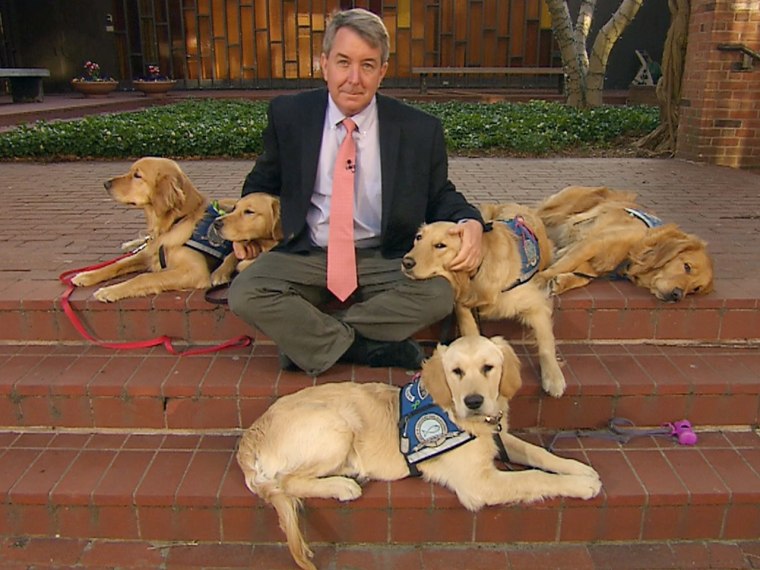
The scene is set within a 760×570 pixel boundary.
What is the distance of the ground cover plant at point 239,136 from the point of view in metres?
9.53

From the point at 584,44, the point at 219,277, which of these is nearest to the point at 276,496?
the point at 219,277

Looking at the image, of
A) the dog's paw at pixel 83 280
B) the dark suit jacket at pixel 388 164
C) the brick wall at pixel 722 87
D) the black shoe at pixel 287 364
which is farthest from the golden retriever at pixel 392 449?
the brick wall at pixel 722 87

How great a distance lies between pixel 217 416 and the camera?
3477 mm

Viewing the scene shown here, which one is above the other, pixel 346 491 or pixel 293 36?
pixel 293 36

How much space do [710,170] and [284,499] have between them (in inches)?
291

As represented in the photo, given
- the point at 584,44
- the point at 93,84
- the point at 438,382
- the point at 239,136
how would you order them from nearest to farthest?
the point at 438,382, the point at 239,136, the point at 584,44, the point at 93,84

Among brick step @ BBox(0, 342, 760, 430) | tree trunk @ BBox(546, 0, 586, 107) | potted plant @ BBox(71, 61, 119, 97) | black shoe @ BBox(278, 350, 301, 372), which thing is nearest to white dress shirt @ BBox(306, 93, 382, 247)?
black shoe @ BBox(278, 350, 301, 372)

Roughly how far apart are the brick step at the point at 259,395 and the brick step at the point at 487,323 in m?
0.30

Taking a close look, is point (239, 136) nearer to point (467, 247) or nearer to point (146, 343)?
point (146, 343)

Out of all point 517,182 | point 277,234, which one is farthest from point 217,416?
point 517,182

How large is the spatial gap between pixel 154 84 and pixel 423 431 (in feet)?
56.4

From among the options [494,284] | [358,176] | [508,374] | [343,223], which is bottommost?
[508,374]

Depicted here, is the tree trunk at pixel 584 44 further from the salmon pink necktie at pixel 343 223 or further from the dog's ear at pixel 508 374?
the dog's ear at pixel 508 374

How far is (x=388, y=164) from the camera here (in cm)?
365
